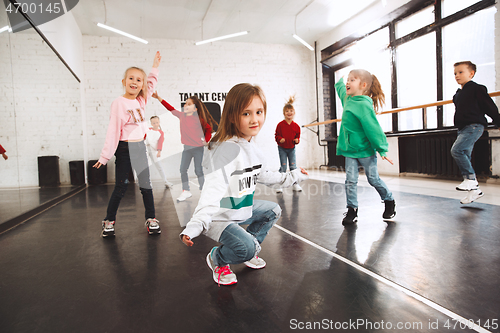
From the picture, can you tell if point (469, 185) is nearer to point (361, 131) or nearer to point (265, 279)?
point (361, 131)

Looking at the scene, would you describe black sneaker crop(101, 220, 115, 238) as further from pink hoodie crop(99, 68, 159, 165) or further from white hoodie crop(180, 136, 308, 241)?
white hoodie crop(180, 136, 308, 241)

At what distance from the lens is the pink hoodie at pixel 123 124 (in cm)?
217

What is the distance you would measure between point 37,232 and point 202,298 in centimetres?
194

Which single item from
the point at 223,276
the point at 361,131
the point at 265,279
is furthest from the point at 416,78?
the point at 223,276

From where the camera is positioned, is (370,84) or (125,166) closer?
(125,166)

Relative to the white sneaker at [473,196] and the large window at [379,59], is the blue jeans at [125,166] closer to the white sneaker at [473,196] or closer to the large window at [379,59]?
the white sneaker at [473,196]

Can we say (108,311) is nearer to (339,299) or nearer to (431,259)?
(339,299)

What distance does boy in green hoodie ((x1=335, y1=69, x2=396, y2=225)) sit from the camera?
2.31 m

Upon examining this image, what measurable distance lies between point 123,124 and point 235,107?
1.21 meters

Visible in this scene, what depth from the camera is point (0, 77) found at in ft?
8.79

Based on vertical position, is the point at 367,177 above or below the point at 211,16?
below

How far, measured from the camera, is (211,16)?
249 inches

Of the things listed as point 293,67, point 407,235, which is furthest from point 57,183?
point 293,67

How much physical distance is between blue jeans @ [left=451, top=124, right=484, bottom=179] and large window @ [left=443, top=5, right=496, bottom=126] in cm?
190
